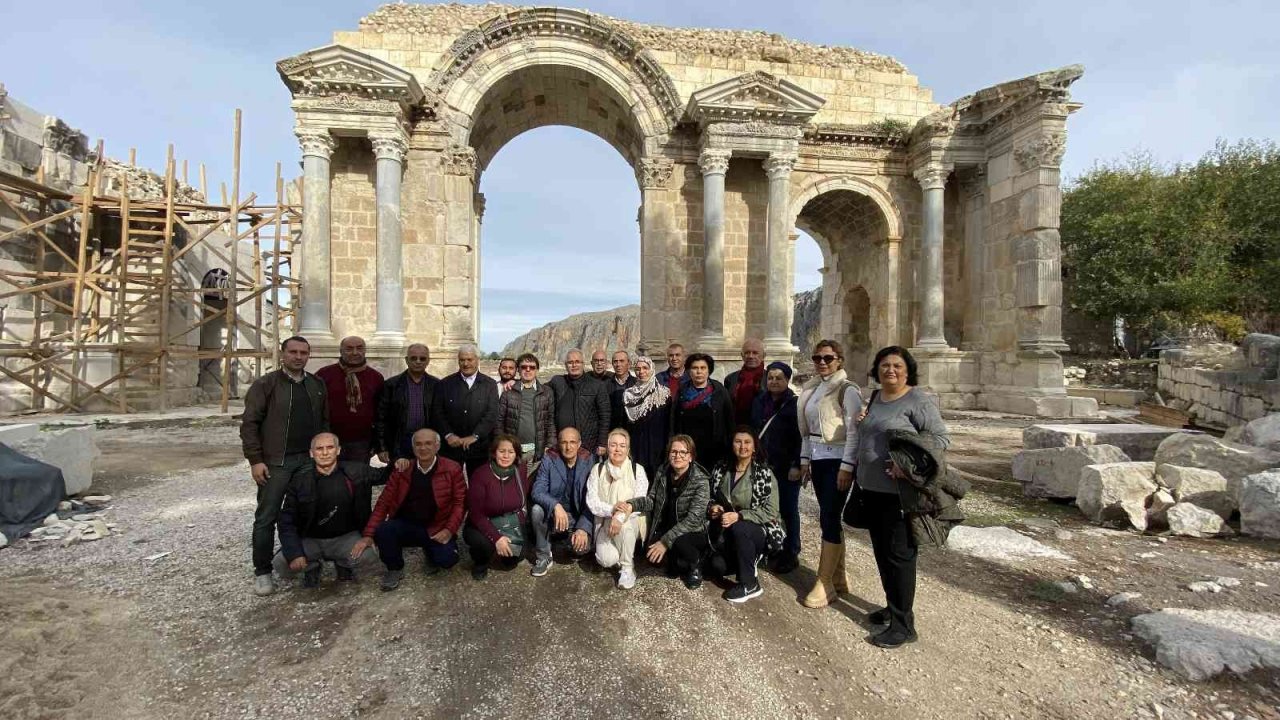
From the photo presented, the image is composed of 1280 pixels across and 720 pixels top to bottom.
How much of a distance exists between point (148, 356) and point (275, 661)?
1470 centimetres

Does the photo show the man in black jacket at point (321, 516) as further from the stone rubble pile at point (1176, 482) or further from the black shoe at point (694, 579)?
the stone rubble pile at point (1176, 482)

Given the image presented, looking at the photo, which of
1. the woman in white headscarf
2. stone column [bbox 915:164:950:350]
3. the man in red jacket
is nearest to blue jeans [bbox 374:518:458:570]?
the man in red jacket

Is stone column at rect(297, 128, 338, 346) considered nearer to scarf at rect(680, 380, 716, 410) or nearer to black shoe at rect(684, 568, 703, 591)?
scarf at rect(680, 380, 716, 410)

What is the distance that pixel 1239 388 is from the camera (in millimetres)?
7434

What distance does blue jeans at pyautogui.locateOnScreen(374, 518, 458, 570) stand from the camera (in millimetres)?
3854

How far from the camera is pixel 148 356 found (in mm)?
13523

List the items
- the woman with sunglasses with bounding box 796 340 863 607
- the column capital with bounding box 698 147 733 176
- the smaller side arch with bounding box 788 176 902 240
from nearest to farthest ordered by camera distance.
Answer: the woman with sunglasses with bounding box 796 340 863 607 → the column capital with bounding box 698 147 733 176 → the smaller side arch with bounding box 788 176 902 240

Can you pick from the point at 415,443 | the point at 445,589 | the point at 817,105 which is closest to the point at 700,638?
the point at 445,589

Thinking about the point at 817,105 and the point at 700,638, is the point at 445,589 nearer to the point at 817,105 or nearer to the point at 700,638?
the point at 700,638

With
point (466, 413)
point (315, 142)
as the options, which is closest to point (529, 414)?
point (466, 413)

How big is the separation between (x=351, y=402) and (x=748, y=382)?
318cm

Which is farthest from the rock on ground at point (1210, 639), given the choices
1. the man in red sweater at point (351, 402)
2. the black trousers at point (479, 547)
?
the man in red sweater at point (351, 402)

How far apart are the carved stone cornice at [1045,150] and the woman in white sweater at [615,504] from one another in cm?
1234

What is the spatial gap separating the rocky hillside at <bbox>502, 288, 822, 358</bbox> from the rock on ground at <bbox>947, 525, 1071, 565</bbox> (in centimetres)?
2824
